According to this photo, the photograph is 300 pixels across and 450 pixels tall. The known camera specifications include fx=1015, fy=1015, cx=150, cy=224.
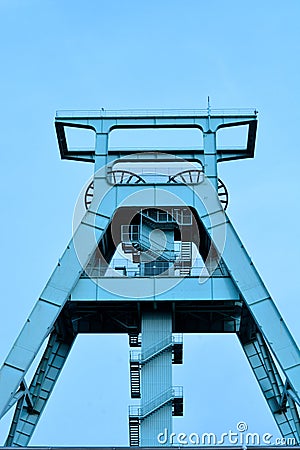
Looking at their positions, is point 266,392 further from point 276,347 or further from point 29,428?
point 29,428

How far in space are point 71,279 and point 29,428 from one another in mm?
5807

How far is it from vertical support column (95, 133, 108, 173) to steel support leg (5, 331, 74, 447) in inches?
270

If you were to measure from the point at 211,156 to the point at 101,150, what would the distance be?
13.7ft

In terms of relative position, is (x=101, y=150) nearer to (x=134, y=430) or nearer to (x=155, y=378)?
(x=155, y=378)

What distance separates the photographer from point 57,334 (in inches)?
1550

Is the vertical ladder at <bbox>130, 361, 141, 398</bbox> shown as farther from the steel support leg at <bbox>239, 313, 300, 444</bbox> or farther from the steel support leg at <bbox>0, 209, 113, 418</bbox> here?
the steel support leg at <bbox>239, 313, 300, 444</bbox>

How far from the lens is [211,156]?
38.5 metres

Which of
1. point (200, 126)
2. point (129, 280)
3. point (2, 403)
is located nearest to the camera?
point (2, 403)

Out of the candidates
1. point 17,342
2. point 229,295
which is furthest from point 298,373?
point 17,342

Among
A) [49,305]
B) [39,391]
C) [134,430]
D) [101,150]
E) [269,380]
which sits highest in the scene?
[101,150]

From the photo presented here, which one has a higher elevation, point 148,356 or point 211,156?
point 211,156

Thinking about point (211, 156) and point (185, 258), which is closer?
point (211, 156)


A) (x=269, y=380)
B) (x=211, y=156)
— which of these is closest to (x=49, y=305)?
(x=211, y=156)

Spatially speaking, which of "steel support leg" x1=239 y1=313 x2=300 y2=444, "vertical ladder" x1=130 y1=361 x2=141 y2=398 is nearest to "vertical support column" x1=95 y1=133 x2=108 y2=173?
"vertical ladder" x1=130 y1=361 x2=141 y2=398
